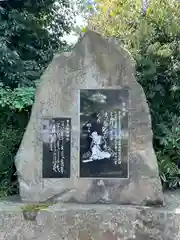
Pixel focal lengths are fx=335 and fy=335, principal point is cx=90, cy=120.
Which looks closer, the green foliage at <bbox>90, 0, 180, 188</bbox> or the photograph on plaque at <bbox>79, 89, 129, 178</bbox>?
the photograph on plaque at <bbox>79, 89, 129, 178</bbox>

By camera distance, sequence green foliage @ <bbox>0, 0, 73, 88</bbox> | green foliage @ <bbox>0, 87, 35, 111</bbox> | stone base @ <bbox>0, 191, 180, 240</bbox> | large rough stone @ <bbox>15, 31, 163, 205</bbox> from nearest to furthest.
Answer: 1. stone base @ <bbox>0, 191, 180, 240</bbox>
2. large rough stone @ <bbox>15, 31, 163, 205</bbox>
3. green foliage @ <bbox>0, 87, 35, 111</bbox>
4. green foliage @ <bbox>0, 0, 73, 88</bbox>

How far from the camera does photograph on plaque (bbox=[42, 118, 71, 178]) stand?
3562 mm

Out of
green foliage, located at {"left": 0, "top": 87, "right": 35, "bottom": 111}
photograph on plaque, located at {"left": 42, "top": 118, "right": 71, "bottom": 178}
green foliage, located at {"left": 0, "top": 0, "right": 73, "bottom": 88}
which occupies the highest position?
green foliage, located at {"left": 0, "top": 0, "right": 73, "bottom": 88}

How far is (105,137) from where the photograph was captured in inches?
140

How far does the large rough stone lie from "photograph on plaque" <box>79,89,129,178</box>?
6 cm

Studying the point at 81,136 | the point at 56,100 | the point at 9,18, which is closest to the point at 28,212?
the point at 81,136

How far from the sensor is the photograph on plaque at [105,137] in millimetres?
3549

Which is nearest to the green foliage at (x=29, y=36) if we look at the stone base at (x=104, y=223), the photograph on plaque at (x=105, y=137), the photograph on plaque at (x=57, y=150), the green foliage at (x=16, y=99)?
the green foliage at (x=16, y=99)

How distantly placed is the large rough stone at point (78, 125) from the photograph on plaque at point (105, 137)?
6 cm

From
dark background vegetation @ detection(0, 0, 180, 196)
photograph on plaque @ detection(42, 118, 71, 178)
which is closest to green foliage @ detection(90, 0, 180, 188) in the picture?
dark background vegetation @ detection(0, 0, 180, 196)

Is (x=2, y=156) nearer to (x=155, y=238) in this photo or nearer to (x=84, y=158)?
(x=84, y=158)

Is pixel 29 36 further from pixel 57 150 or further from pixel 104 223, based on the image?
pixel 104 223

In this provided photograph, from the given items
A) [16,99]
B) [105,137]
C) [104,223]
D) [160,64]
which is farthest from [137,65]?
[104,223]

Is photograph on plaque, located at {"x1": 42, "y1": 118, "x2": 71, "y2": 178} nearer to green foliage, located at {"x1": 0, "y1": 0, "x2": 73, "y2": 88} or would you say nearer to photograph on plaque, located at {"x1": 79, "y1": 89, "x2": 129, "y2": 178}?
photograph on plaque, located at {"x1": 79, "y1": 89, "x2": 129, "y2": 178}
